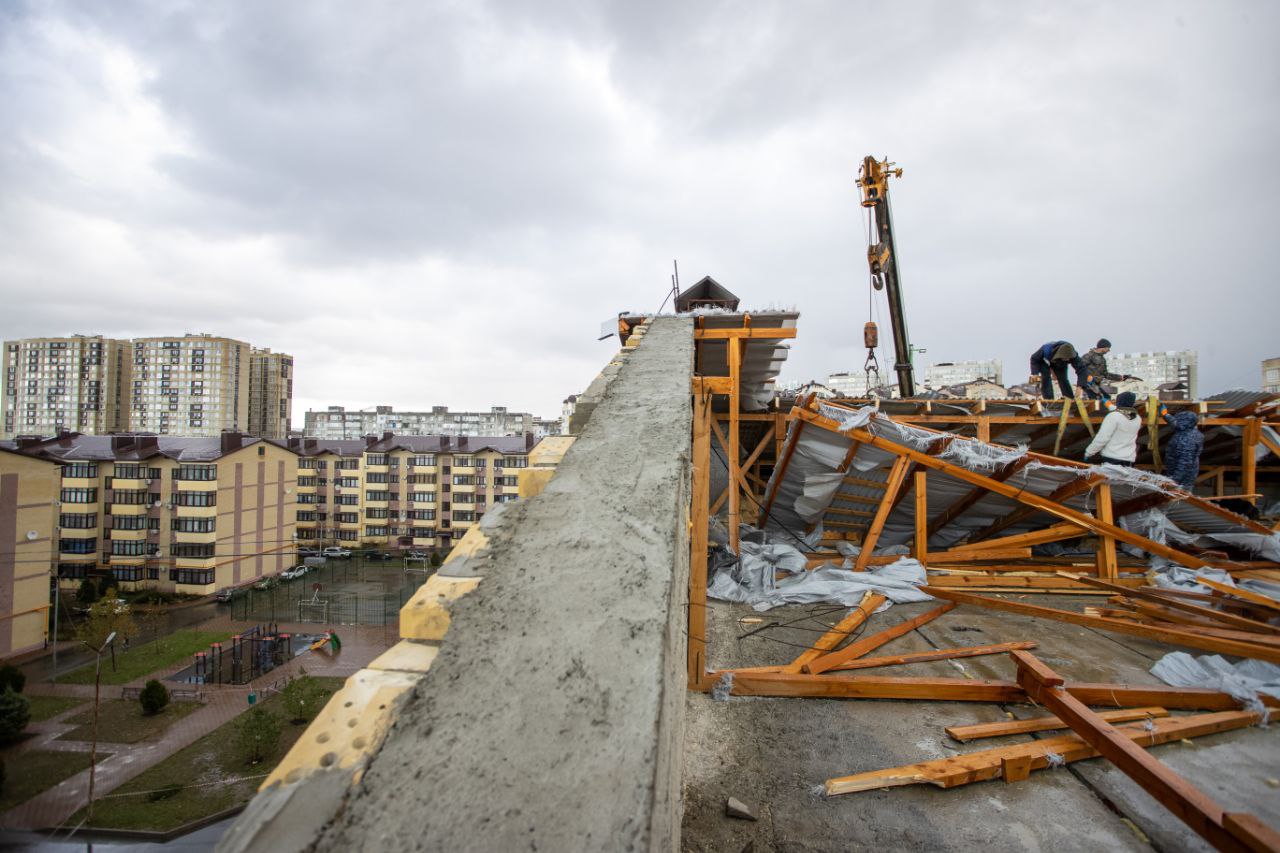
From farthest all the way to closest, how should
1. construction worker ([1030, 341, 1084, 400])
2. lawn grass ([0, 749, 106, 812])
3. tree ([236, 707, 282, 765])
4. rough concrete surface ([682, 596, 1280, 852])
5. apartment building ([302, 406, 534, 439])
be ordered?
1. apartment building ([302, 406, 534, 439])
2. tree ([236, 707, 282, 765])
3. lawn grass ([0, 749, 106, 812])
4. construction worker ([1030, 341, 1084, 400])
5. rough concrete surface ([682, 596, 1280, 852])

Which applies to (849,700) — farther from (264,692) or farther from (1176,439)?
(264,692)

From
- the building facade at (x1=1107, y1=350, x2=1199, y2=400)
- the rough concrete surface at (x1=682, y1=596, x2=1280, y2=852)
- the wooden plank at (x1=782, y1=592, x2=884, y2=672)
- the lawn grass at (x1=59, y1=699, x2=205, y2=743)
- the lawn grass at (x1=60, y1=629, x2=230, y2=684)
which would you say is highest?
the building facade at (x1=1107, y1=350, x2=1199, y2=400)

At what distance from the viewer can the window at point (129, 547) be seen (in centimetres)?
3067

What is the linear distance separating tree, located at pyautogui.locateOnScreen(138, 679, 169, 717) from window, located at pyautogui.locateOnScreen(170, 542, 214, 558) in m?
14.5

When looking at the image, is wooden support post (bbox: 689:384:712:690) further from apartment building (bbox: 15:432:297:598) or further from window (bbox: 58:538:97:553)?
window (bbox: 58:538:97:553)

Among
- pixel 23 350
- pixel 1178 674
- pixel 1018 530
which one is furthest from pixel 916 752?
pixel 23 350

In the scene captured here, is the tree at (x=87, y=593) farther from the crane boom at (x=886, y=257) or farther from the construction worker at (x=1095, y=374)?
the construction worker at (x=1095, y=374)

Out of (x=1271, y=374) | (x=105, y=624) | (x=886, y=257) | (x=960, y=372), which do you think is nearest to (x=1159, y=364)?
(x=960, y=372)

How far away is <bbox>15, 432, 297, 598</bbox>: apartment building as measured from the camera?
29.5 m

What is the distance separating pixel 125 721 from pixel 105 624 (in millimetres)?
6527

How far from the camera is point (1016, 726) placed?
2.81 meters

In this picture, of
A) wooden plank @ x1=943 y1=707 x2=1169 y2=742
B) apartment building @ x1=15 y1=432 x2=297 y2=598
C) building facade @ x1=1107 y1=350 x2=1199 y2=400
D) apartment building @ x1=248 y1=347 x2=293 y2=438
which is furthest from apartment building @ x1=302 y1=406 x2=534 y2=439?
building facade @ x1=1107 y1=350 x2=1199 y2=400

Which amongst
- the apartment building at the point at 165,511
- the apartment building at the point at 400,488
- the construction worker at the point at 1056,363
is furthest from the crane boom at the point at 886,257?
the apartment building at the point at 165,511

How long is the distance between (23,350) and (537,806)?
10588 cm
